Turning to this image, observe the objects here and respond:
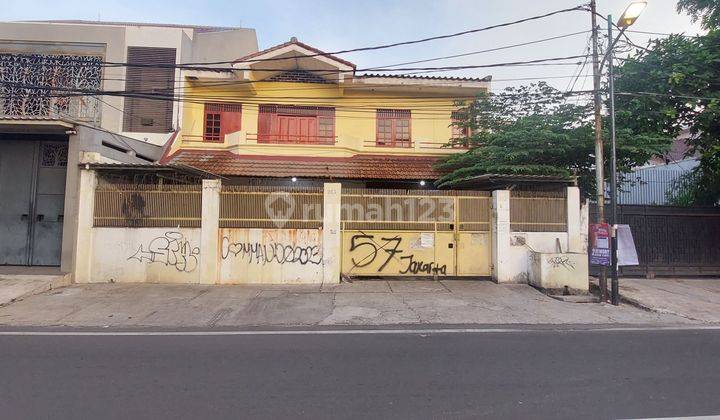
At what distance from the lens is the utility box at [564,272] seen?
410 inches

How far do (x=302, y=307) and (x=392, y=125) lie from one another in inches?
384

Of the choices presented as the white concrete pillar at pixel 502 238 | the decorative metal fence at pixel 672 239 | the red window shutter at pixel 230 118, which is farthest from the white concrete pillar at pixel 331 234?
the decorative metal fence at pixel 672 239

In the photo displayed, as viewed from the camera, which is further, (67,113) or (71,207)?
(67,113)

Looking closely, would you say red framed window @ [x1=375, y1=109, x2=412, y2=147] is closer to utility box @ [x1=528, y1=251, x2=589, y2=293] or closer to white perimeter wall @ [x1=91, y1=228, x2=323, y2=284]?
white perimeter wall @ [x1=91, y1=228, x2=323, y2=284]

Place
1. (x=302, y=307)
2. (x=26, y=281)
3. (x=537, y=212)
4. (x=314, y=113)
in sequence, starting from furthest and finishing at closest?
(x=314, y=113) < (x=537, y=212) < (x=26, y=281) < (x=302, y=307)

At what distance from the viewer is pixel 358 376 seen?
184 inches

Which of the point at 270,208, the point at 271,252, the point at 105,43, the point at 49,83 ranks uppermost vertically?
the point at 105,43

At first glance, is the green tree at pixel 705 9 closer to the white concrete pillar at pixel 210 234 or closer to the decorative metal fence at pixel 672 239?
the decorative metal fence at pixel 672 239

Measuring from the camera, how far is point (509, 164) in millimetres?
12570

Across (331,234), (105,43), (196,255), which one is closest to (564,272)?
(331,234)

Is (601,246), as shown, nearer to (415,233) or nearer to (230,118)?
(415,233)

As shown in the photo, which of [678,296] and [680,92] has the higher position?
[680,92]

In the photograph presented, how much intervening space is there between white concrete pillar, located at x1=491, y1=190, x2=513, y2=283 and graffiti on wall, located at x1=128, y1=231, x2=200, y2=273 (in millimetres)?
7572

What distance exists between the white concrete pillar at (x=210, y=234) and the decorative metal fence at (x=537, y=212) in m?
7.55
